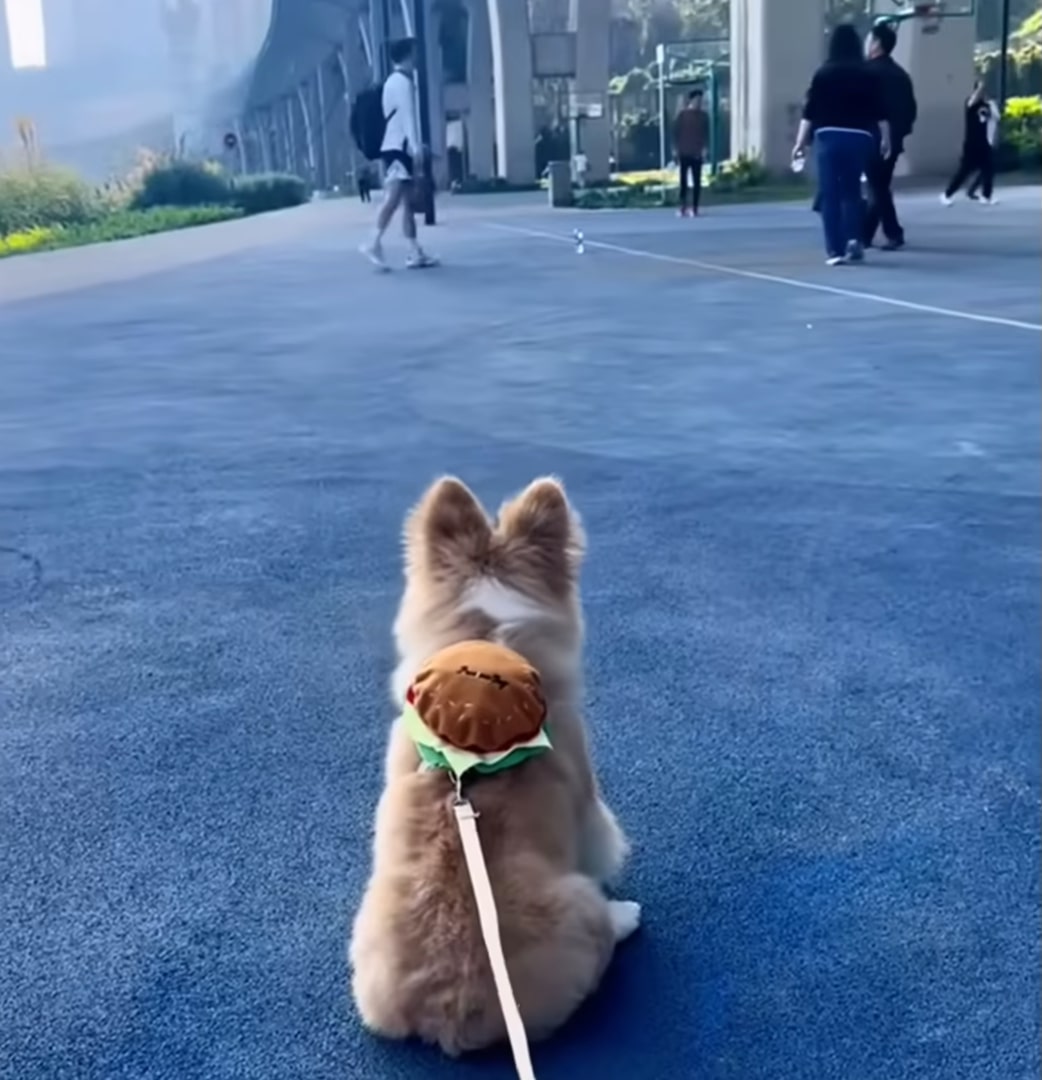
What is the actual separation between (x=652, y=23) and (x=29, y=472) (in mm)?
19698

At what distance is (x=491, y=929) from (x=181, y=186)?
12.6 m

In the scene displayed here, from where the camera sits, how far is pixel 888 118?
31.1 feet

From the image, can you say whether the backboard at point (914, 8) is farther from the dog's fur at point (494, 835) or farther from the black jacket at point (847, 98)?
the dog's fur at point (494, 835)

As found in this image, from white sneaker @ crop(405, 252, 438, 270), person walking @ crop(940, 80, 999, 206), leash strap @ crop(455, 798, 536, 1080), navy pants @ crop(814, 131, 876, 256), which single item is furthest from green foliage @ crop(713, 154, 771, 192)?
leash strap @ crop(455, 798, 536, 1080)

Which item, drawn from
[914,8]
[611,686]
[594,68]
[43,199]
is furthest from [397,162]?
[594,68]

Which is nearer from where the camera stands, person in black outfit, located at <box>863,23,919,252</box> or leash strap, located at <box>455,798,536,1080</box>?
leash strap, located at <box>455,798,536,1080</box>

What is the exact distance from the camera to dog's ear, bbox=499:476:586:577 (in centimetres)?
188

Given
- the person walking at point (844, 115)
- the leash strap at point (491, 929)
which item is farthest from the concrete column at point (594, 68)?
the leash strap at point (491, 929)

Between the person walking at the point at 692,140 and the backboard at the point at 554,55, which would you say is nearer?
the person walking at the point at 692,140

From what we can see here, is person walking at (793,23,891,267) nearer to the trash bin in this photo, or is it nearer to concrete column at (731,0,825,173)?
concrete column at (731,0,825,173)

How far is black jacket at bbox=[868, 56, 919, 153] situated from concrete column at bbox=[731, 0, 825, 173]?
11653 mm

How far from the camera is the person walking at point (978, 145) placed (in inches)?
620

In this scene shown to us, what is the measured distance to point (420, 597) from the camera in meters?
1.90

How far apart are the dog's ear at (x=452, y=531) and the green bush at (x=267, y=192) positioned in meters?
13.8
